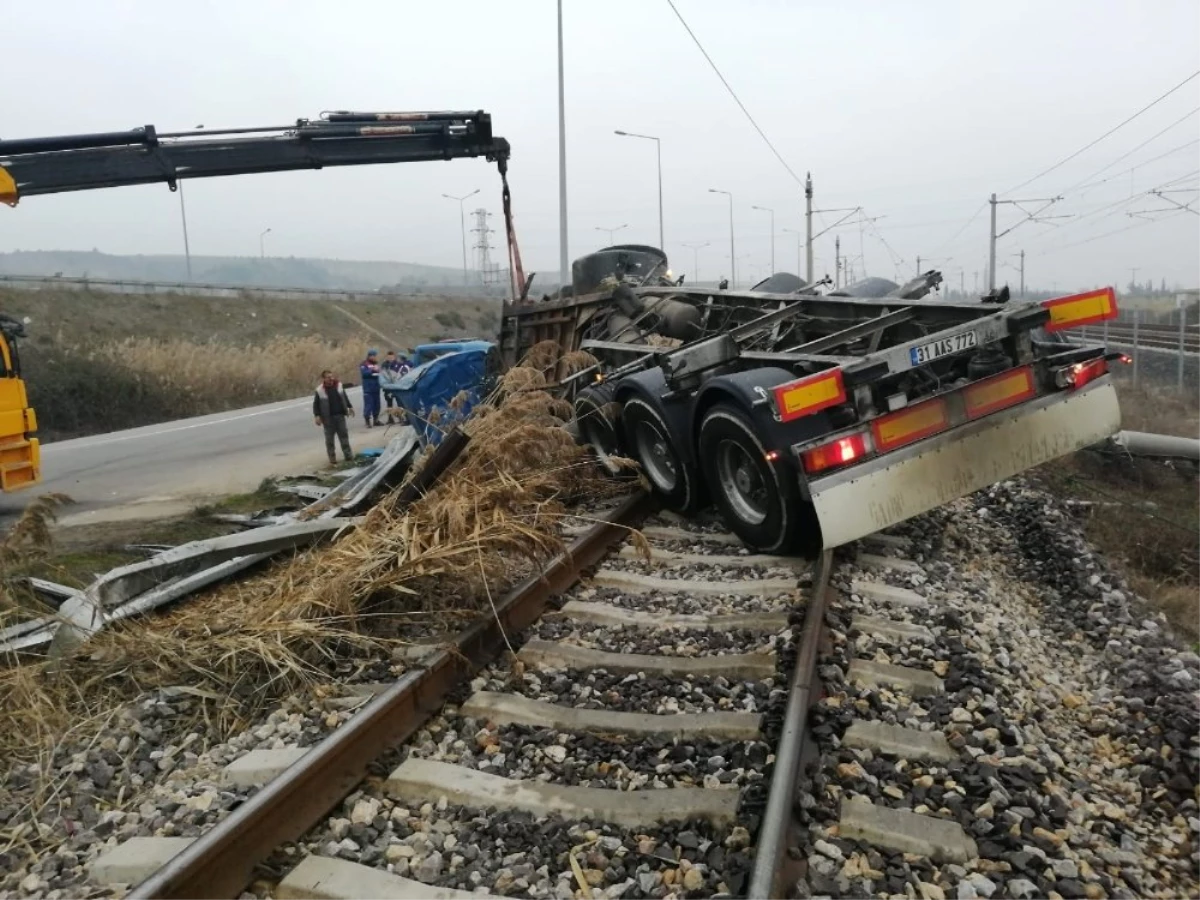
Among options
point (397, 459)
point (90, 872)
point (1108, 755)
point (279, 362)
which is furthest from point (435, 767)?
point (279, 362)

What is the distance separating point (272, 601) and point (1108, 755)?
4.12 m

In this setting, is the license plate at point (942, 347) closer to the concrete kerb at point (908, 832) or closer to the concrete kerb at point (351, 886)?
the concrete kerb at point (908, 832)

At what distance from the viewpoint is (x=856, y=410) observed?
5.23 m

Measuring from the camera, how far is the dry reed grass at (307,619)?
4.38 m

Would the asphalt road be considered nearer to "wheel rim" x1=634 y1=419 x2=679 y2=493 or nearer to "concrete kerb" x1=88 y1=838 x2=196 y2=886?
"wheel rim" x1=634 y1=419 x2=679 y2=493

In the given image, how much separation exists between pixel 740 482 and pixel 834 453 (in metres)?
1.27

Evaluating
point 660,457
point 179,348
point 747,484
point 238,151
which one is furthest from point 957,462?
point 179,348

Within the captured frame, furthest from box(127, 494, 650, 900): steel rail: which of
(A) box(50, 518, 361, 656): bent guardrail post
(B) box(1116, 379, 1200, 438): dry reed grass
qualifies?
(B) box(1116, 379, 1200, 438): dry reed grass

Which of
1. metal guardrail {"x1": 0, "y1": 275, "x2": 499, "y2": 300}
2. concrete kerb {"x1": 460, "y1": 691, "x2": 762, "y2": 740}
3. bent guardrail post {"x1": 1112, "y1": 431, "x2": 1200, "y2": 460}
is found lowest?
concrete kerb {"x1": 460, "y1": 691, "x2": 762, "y2": 740}

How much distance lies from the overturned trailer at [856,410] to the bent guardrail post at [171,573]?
2434mm

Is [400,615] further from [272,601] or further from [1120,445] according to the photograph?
[1120,445]

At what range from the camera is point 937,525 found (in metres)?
6.53

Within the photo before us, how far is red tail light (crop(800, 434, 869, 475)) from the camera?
502 cm

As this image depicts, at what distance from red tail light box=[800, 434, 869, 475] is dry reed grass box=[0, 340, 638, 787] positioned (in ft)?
5.20
